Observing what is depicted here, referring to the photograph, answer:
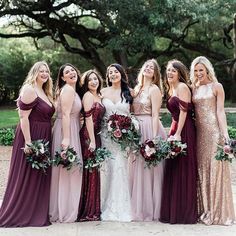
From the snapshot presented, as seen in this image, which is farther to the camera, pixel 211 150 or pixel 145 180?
pixel 145 180

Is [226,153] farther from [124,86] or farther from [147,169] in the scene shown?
[124,86]

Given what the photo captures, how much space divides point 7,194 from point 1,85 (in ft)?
91.3

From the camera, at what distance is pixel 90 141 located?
5.69m

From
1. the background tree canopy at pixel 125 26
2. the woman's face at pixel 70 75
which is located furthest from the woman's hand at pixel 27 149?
the background tree canopy at pixel 125 26

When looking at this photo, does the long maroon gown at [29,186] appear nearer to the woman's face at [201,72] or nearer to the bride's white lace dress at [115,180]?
the bride's white lace dress at [115,180]

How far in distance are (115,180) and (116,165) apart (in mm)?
189

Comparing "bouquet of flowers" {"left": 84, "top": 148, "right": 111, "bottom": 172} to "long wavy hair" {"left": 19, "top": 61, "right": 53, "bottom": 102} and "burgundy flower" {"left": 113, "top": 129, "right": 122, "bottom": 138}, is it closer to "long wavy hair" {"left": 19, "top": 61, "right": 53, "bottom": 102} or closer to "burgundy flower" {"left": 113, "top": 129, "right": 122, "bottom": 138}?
"burgundy flower" {"left": 113, "top": 129, "right": 122, "bottom": 138}

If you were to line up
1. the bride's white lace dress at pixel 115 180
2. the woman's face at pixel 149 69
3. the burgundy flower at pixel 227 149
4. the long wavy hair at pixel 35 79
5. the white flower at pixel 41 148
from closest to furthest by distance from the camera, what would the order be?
the white flower at pixel 41 148 < the burgundy flower at pixel 227 149 < the long wavy hair at pixel 35 79 < the bride's white lace dress at pixel 115 180 < the woman's face at pixel 149 69

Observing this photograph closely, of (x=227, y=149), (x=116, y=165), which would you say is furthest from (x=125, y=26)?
(x=227, y=149)

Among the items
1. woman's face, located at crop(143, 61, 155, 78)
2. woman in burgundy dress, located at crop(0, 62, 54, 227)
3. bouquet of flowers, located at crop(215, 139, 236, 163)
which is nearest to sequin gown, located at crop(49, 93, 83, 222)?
woman in burgundy dress, located at crop(0, 62, 54, 227)

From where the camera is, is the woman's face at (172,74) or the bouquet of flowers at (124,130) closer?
the bouquet of flowers at (124,130)

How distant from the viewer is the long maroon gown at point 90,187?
18.6 ft

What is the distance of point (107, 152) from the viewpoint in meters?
5.59

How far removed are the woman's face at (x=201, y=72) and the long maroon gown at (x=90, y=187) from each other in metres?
1.26
